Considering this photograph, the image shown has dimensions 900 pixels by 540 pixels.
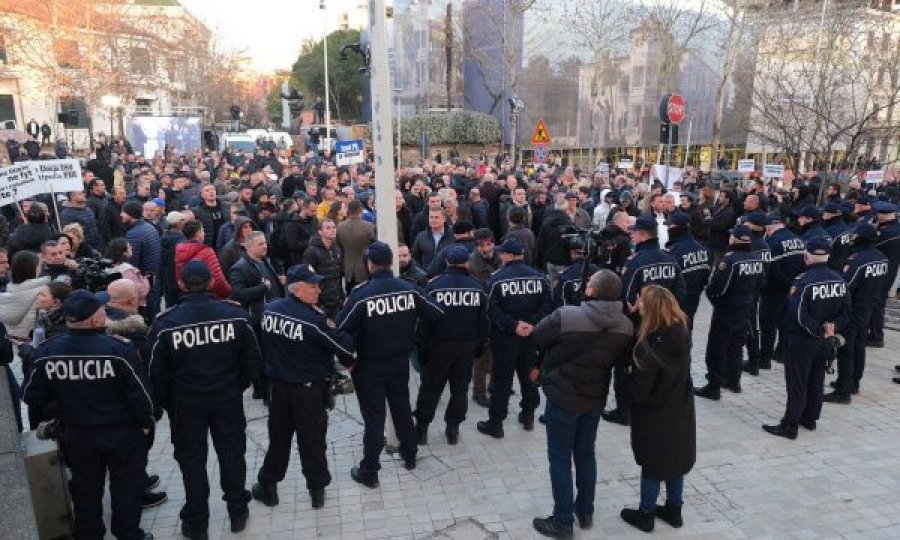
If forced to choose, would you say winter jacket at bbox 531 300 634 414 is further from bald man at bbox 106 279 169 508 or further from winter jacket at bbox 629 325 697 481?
bald man at bbox 106 279 169 508

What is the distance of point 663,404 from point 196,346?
10.4ft

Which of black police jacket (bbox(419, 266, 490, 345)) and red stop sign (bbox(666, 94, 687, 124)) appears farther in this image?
red stop sign (bbox(666, 94, 687, 124))

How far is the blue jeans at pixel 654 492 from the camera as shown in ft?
15.2

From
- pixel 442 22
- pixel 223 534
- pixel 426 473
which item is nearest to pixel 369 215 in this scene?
pixel 426 473

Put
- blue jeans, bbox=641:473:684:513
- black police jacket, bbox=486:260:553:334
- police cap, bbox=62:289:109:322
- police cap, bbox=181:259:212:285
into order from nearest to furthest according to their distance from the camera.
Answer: police cap, bbox=62:289:109:322
police cap, bbox=181:259:212:285
blue jeans, bbox=641:473:684:513
black police jacket, bbox=486:260:553:334

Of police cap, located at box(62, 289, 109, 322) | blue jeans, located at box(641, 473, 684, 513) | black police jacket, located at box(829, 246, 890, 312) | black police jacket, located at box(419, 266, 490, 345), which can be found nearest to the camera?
police cap, located at box(62, 289, 109, 322)

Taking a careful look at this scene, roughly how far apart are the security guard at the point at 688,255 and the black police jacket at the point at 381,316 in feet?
11.2

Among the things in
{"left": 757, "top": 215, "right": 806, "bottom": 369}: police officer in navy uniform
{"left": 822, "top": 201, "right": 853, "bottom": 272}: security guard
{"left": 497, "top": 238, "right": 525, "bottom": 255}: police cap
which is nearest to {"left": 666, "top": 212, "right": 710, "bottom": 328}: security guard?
{"left": 757, "top": 215, "right": 806, "bottom": 369}: police officer in navy uniform

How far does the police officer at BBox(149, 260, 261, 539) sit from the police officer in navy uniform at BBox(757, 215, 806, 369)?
6092 mm

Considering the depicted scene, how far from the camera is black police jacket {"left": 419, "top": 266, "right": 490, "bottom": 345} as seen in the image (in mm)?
5477

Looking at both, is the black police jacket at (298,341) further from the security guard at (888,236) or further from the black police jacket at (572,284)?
the security guard at (888,236)

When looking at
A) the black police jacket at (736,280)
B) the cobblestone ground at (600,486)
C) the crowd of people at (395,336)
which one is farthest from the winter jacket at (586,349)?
the black police jacket at (736,280)

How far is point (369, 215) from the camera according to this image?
9.41m

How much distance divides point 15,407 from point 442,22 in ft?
104
